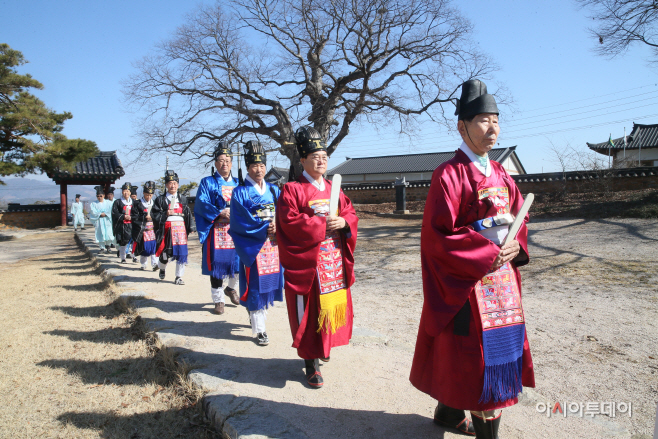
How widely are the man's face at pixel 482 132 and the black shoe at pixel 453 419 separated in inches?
57.9

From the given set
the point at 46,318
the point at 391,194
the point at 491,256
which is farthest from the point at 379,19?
the point at 491,256

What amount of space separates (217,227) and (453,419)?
3.65 m

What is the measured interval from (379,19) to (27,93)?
14.2 meters

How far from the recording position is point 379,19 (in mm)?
14867

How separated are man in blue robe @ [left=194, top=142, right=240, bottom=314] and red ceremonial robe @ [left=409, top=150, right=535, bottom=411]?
10.8ft

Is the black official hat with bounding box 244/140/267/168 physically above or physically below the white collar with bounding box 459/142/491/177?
above

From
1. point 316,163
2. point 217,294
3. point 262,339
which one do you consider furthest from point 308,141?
point 217,294

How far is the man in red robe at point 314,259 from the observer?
3.01 meters

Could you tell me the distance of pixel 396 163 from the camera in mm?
38344

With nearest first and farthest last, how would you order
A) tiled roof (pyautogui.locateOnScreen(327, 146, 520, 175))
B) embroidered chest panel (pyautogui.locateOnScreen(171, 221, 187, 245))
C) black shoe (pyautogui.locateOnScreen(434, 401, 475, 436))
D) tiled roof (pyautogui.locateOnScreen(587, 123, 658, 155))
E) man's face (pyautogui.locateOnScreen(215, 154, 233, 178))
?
black shoe (pyautogui.locateOnScreen(434, 401, 475, 436))
man's face (pyautogui.locateOnScreen(215, 154, 233, 178))
embroidered chest panel (pyautogui.locateOnScreen(171, 221, 187, 245))
tiled roof (pyautogui.locateOnScreen(587, 123, 658, 155))
tiled roof (pyautogui.locateOnScreen(327, 146, 520, 175))

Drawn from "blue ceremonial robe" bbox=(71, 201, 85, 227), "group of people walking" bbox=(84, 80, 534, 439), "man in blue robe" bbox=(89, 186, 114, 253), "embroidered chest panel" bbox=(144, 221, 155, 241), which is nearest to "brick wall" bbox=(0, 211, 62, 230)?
"blue ceremonial robe" bbox=(71, 201, 85, 227)

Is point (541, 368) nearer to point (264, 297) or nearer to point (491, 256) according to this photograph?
point (491, 256)

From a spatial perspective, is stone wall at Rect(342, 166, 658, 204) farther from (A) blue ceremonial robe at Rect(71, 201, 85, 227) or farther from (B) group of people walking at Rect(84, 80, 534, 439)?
(A) blue ceremonial robe at Rect(71, 201, 85, 227)

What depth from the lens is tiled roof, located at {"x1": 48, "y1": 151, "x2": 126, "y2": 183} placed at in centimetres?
2275
